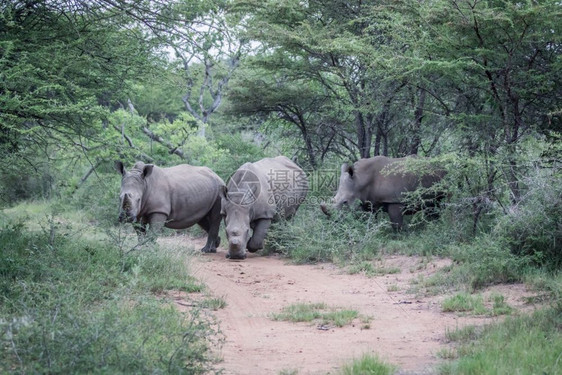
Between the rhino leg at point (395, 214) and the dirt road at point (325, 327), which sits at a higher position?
the rhino leg at point (395, 214)

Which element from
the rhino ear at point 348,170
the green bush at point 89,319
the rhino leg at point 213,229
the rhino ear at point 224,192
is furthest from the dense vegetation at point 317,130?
the rhino leg at point 213,229

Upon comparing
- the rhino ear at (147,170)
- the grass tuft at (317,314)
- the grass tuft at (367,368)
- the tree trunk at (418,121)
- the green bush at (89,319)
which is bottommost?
the grass tuft at (317,314)

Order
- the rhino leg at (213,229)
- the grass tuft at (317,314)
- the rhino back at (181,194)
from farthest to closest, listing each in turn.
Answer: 1. the rhino leg at (213,229)
2. the rhino back at (181,194)
3. the grass tuft at (317,314)

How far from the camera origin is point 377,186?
13.6 meters

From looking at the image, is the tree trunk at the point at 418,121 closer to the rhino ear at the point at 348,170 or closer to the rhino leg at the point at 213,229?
the rhino ear at the point at 348,170

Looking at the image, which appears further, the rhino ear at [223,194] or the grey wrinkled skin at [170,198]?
the rhino ear at [223,194]

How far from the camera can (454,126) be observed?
1262 cm

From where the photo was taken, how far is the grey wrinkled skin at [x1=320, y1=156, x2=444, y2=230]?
1345cm

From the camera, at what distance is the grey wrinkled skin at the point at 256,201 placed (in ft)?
41.2

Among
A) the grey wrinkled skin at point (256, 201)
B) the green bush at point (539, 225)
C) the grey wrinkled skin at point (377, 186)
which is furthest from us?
the grey wrinkled skin at point (377, 186)

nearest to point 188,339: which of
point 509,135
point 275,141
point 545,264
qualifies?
point 545,264

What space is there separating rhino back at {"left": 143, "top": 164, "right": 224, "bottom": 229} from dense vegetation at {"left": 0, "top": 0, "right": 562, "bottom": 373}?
38.9 inches

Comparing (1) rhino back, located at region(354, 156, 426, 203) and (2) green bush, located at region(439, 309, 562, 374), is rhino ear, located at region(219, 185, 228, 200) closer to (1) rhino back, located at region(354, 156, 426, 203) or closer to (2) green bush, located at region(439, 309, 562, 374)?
(1) rhino back, located at region(354, 156, 426, 203)

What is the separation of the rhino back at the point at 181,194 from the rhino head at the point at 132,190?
24cm
